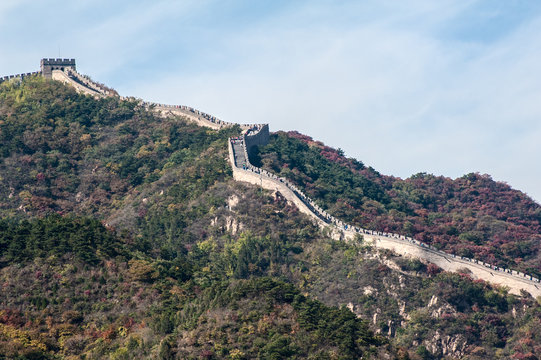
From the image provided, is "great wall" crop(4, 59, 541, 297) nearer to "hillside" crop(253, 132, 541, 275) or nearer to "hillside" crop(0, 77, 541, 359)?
"hillside" crop(0, 77, 541, 359)

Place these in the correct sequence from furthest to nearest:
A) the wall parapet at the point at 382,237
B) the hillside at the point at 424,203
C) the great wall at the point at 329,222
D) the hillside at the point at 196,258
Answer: the hillside at the point at 424,203, the great wall at the point at 329,222, the wall parapet at the point at 382,237, the hillside at the point at 196,258

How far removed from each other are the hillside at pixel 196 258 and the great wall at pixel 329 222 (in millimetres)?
938

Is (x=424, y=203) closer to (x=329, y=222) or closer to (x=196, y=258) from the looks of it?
(x=329, y=222)

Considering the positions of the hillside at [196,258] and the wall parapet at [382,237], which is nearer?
the hillside at [196,258]

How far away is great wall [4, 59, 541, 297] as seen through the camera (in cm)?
Answer: 7850

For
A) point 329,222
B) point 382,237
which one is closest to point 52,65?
point 329,222

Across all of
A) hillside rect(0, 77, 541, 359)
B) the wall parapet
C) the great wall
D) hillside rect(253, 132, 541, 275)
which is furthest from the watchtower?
the wall parapet

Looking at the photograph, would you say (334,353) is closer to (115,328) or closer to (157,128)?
(115,328)

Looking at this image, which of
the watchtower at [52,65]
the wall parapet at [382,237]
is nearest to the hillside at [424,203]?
the wall parapet at [382,237]

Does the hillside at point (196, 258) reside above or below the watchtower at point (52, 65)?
below

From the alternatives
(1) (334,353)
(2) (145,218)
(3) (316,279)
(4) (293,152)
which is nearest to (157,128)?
(4) (293,152)

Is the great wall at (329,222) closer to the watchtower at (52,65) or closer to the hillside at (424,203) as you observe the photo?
the hillside at (424,203)

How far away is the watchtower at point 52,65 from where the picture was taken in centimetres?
12988

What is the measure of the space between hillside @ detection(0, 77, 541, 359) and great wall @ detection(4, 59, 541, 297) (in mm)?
938
